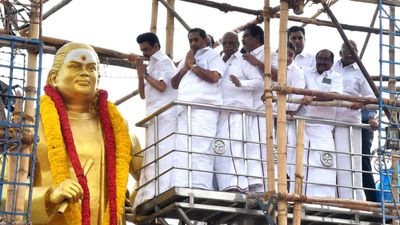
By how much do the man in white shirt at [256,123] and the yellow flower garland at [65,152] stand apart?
4.20 ft

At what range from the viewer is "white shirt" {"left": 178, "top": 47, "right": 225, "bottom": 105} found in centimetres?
1638

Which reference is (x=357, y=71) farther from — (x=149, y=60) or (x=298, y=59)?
(x=149, y=60)

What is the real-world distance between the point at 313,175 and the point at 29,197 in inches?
147

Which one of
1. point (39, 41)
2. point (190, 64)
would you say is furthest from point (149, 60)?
point (39, 41)

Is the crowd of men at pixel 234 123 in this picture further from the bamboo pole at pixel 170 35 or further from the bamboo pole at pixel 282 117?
the bamboo pole at pixel 170 35

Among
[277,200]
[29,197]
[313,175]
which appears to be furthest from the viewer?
[313,175]

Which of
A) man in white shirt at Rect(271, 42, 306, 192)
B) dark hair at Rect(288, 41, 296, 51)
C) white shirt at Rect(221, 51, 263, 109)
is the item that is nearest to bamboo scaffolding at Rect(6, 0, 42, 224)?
white shirt at Rect(221, 51, 263, 109)

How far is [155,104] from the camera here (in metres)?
16.8

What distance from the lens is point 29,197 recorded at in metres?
14.0

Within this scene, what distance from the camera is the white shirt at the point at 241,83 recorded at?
16.5m

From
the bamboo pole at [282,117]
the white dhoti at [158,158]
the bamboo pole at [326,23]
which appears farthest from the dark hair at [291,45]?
the white dhoti at [158,158]

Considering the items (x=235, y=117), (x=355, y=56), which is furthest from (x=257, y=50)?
(x=355, y=56)

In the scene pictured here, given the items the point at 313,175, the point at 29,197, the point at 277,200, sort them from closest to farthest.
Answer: the point at 29,197, the point at 277,200, the point at 313,175

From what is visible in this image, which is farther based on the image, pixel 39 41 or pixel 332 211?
pixel 332 211
